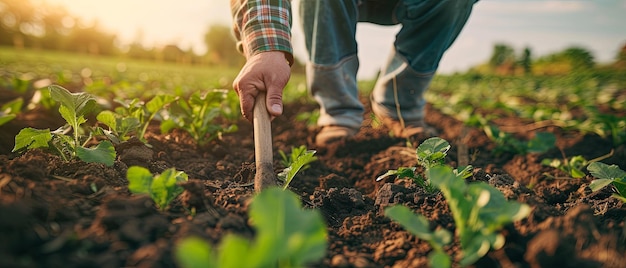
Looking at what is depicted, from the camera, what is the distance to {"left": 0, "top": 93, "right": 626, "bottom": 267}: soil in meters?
0.91

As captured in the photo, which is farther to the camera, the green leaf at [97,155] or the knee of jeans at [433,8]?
the knee of jeans at [433,8]

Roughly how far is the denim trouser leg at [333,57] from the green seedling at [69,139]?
160 centimetres

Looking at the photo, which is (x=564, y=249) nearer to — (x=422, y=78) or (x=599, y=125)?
(x=422, y=78)

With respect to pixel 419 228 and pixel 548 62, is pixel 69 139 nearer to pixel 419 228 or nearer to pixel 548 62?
pixel 419 228

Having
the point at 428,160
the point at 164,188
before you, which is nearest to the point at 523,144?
the point at 428,160

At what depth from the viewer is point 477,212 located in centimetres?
101

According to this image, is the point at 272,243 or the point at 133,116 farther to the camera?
the point at 133,116

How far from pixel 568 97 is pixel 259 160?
7.04 meters

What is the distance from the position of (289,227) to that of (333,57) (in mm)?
2231

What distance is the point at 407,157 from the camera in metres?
2.38

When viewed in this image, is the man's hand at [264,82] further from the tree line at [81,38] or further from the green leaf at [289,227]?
the tree line at [81,38]

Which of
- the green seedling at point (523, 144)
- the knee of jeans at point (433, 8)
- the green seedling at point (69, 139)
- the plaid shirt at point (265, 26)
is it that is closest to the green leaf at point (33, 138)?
the green seedling at point (69, 139)

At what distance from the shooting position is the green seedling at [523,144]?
8.64 feet

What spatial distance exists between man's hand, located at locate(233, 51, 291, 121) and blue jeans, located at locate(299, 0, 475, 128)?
110 cm
